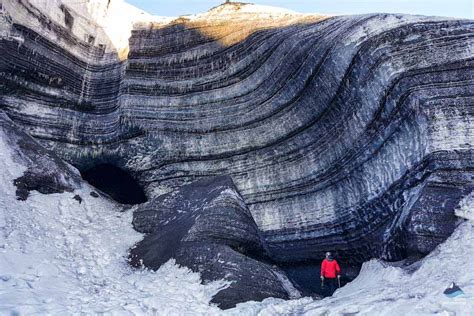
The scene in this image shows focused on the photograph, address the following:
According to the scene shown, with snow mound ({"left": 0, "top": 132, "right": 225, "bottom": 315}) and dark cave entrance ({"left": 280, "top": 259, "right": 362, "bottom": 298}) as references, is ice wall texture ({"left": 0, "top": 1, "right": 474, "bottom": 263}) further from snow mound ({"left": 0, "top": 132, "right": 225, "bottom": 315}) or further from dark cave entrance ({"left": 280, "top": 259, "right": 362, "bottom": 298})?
snow mound ({"left": 0, "top": 132, "right": 225, "bottom": 315})

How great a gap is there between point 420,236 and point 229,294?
3743 millimetres

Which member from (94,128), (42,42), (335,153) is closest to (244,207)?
(335,153)

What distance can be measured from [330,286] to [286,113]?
5.65 m

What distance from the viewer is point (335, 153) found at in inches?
516

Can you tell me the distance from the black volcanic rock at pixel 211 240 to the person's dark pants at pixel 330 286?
1.11 metres

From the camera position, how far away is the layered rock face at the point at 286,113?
415 inches

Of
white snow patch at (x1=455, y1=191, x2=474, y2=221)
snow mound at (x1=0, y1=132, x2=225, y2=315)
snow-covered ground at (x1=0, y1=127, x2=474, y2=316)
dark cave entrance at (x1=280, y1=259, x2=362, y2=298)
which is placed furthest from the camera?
dark cave entrance at (x1=280, y1=259, x2=362, y2=298)

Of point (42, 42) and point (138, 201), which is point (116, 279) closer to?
point (138, 201)

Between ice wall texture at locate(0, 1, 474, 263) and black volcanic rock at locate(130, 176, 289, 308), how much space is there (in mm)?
2672

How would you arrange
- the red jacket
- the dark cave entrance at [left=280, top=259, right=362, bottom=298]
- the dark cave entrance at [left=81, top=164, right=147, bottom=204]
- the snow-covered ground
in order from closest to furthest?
the snow-covered ground, the red jacket, the dark cave entrance at [left=280, top=259, right=362, bottom=298], the dark cave entrance at [left=81, top=164, right=147, bottom=204]

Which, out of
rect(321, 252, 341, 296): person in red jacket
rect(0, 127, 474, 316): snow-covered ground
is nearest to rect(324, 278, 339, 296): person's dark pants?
rect(321, 252, 341, 296): person in red jacket

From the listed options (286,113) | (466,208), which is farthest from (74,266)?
(286,113)

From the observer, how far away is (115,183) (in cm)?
1712

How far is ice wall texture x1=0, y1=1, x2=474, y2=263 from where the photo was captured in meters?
10.5
